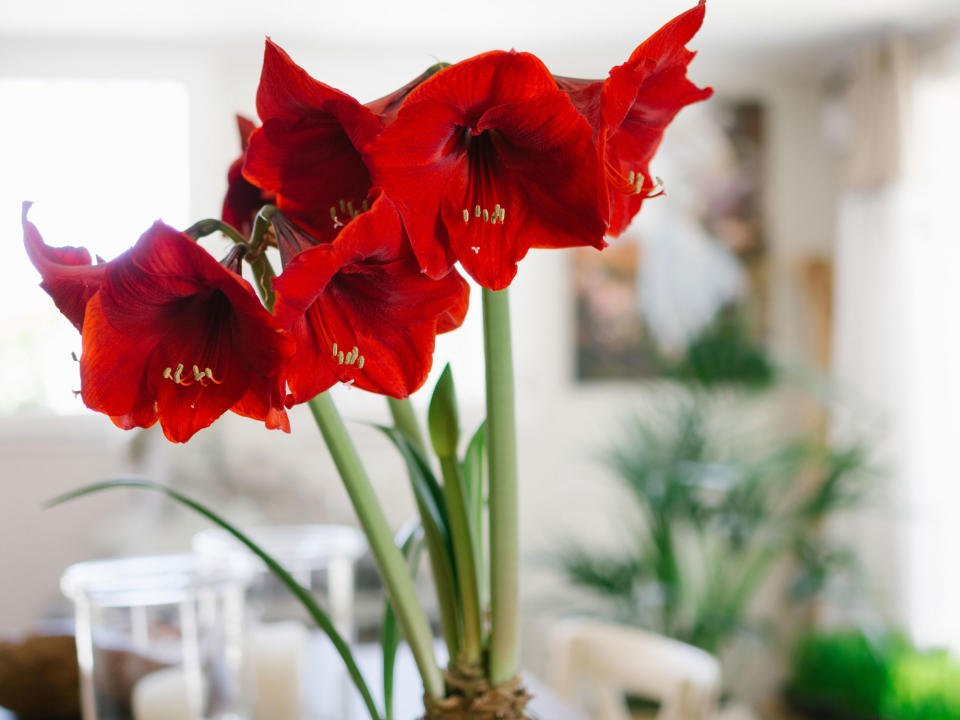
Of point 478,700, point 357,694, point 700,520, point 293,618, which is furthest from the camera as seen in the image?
point 700,520

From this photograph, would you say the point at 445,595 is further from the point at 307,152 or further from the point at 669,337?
the point at 669,337

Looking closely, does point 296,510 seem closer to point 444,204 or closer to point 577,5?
point 577,5

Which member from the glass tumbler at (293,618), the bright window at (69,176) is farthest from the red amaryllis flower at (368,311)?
the bright window at (69,176)

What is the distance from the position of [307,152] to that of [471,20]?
342cm

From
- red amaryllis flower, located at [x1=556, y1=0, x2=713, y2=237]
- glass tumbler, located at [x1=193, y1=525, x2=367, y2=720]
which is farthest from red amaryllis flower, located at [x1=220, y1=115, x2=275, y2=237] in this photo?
glass tumbler, located at [x1=193, y1=525, x2=367, y2=720]

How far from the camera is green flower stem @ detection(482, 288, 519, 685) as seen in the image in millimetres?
480

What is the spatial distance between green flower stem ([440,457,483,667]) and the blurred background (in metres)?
2.65

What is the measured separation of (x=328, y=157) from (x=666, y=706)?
150 cm

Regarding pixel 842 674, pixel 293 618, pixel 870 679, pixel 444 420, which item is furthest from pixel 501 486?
pixel 842 674

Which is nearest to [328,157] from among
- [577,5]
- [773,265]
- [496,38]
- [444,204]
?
[444,204]

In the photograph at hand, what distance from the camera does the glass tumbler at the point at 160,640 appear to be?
68cm

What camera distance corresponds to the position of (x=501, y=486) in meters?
0.49

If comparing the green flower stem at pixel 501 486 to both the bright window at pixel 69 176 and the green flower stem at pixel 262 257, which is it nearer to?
the green flower stem at pixel 262 257

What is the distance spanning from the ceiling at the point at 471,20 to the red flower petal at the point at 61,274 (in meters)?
3.29
